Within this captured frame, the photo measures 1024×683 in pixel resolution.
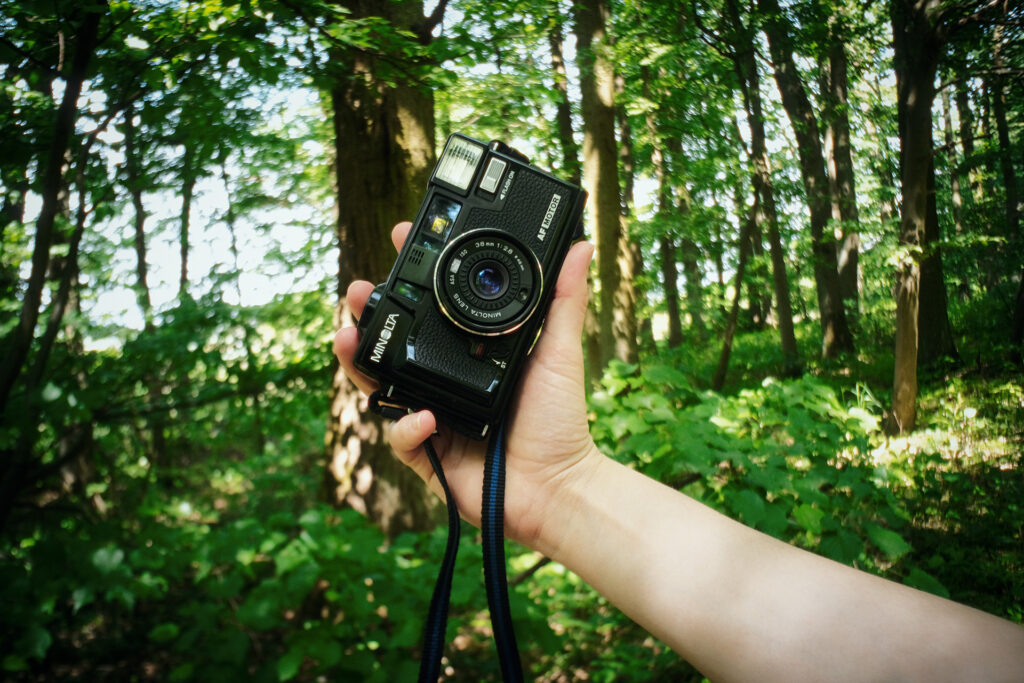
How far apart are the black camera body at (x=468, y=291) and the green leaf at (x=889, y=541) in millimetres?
1073

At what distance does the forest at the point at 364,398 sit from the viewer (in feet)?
4.58

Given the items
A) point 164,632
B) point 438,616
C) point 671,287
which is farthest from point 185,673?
point 671,287

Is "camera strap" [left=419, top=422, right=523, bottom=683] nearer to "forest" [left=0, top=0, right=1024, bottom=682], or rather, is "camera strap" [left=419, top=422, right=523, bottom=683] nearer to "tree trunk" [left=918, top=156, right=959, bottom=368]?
"forest" [left=0, top=0, right=1024, bottom=682]

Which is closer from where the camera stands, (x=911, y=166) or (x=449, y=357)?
(x=449, y=357)

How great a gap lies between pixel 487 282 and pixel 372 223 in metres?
1.52

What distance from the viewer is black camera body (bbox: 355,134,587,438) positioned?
120 centimetres

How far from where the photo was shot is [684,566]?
86 cm

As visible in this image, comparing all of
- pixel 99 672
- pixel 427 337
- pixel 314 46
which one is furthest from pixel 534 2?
pixel 99 672

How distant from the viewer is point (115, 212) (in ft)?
6.44

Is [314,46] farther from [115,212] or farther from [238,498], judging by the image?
[238,498]

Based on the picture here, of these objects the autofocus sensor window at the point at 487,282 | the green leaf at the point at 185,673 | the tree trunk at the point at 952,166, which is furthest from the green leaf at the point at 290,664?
the tree trunk at the point at 952,166

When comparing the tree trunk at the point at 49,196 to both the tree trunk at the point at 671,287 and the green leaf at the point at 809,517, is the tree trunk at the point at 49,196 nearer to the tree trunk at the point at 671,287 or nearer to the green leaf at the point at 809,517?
the green leaf at the point at 809,517

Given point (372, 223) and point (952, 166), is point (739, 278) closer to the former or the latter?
point (952, 166)

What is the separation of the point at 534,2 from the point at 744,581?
2.34 meters
